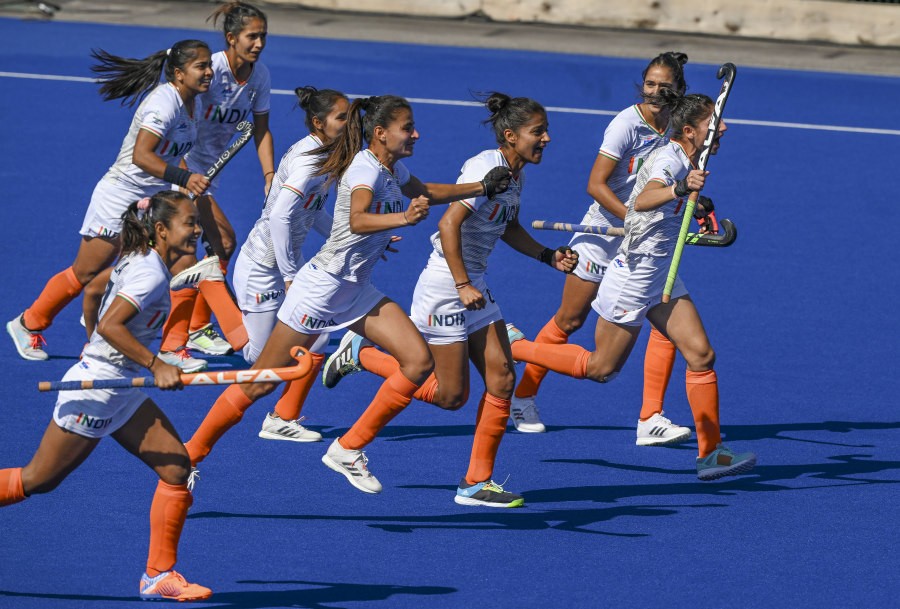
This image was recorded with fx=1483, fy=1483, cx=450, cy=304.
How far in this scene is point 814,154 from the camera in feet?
46.1

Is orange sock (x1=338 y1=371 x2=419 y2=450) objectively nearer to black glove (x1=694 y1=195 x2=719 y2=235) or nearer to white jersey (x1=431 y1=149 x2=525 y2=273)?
white jersey (x1=431 y1=149 x2=525 y2=273)

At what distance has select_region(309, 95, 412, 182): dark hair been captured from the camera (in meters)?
7.10

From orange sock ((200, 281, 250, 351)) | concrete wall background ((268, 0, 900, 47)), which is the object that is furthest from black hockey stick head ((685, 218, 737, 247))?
concrete wall background ((268, 0, 900, 47))

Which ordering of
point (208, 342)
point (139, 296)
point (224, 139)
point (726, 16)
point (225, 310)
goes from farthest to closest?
point (726, 16) < point (208, 342) < point (224, 139) < point (225, 310) < point (139, 296)

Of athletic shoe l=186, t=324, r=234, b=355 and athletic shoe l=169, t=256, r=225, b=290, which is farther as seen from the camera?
athletic shoe l=186, t=324, r=234, b=355

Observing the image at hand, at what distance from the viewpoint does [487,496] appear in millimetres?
7344

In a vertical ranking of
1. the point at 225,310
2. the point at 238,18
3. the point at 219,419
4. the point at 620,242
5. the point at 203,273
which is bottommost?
the point at 219,419

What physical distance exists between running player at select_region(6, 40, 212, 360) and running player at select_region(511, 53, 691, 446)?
2.18 metres

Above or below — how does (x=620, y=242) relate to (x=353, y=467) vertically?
above

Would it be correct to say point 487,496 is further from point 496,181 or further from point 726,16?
point 726,16

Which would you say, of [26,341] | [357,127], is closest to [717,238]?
[357,127]

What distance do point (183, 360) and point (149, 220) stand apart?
3.11 meters

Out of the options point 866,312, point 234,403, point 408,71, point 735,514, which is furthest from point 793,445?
point 408,71

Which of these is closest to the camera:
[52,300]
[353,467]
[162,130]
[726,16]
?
[353,467]
